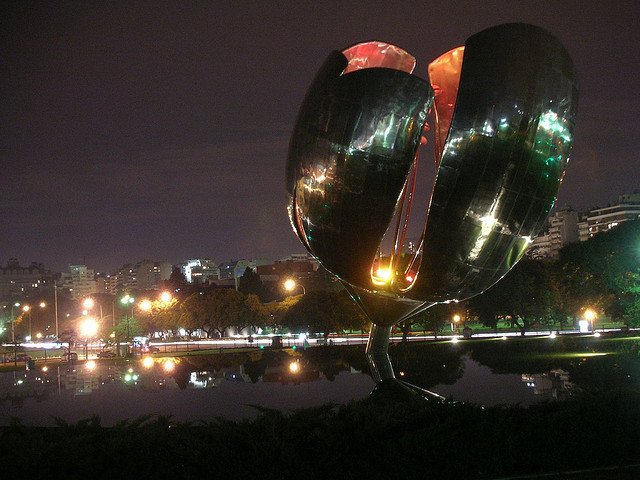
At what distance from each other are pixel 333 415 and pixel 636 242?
179 ft

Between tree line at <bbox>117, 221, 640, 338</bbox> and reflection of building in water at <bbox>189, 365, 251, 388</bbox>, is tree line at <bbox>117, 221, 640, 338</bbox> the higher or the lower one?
the higher one

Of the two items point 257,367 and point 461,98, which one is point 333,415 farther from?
point 257,367

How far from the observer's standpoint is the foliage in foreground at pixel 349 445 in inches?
429

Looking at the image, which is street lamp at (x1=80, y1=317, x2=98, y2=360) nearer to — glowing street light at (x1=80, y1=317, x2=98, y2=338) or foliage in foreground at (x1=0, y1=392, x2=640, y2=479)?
glowing street light at (x1=80, y1=317, x2=98, y2=338)

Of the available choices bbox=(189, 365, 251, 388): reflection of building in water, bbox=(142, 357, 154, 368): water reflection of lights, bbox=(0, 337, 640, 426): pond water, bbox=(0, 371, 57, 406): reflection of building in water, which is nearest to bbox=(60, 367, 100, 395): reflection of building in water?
bbox=(0, 337, 640, 426): pond water

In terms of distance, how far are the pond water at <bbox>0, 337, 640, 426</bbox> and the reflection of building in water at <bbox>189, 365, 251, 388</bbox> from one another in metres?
0.04

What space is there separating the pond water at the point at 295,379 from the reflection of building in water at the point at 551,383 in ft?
0.11

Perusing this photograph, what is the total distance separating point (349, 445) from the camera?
37.8 ft

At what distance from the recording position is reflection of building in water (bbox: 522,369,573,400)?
22131 mm

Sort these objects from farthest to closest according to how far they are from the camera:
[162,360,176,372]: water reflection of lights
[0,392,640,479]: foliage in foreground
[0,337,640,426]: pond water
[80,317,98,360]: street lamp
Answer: [80,317,98,360]: street lamp, [162,360,176,372]: water reflection of lights, [0,337,640,426]: pond water, [0,392,640,479]: foliage in foreground

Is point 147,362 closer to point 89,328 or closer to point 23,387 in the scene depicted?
point 23,387

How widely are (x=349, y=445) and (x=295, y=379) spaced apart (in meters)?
17.0

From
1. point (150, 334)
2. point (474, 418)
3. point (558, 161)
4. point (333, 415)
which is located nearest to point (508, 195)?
point (558, 161)

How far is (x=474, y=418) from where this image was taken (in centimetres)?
1269
